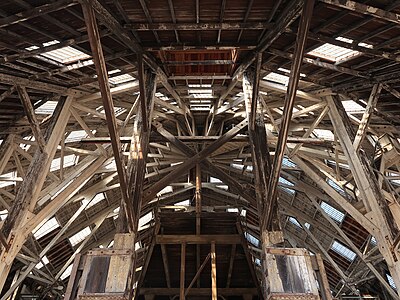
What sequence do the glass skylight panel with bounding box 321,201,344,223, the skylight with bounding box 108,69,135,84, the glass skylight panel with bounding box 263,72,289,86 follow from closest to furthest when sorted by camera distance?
the skylight with bounding box 108,69,135,84 < the glass skylight panel with bounding box 263,72,289,86 < the glass skylight panel with bounding box 321,201,344,223

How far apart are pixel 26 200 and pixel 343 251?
17.5m

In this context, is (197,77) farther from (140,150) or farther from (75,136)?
(75,136)

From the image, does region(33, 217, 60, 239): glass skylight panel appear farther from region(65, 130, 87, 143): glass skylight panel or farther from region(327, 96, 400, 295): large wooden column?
region(327, 96, 400, 295): large wooden column

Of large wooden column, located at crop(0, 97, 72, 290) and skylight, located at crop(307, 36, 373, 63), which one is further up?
skylight, located at crop(307, 36, 373, 63)

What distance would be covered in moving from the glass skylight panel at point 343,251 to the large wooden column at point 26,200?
54.4 feet

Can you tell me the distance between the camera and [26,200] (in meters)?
7.69

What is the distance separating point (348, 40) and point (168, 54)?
448cm

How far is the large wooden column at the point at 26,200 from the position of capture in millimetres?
7093

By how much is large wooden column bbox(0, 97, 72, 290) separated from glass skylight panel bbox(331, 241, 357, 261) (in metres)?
16.6

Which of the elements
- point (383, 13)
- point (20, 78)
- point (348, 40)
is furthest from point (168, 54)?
point (383, 13)

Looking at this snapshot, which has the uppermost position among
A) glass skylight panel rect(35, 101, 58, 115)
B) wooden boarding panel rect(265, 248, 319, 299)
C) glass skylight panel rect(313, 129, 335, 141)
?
glass skylight panel rect(313, 129, 335, 141)

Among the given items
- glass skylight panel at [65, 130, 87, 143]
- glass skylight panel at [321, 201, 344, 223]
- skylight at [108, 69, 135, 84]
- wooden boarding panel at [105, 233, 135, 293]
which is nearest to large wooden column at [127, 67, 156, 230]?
wooden boarding panel at [105, 233, 135, 293]

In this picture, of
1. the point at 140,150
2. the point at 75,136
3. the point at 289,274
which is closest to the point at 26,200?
the point at 140,150

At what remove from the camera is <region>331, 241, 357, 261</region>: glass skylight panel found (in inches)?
753
